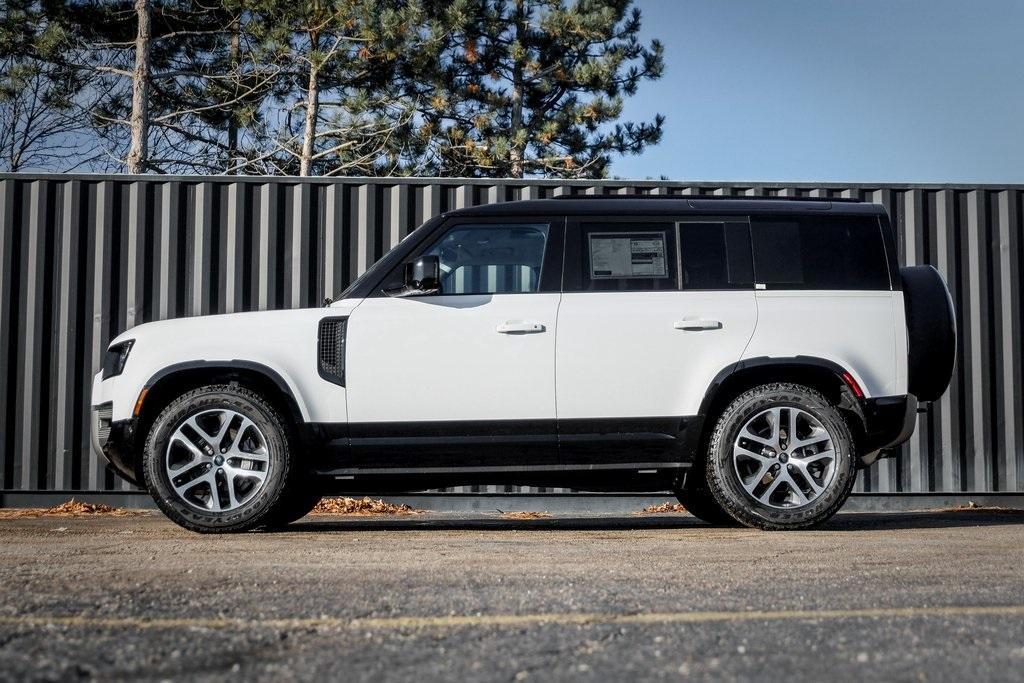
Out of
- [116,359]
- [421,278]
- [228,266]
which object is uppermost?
[228,266]

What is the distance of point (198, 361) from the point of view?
6.52 m

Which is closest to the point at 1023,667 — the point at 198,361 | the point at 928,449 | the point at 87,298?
the point at 198,361

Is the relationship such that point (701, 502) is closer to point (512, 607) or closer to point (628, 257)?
point (628, 257)

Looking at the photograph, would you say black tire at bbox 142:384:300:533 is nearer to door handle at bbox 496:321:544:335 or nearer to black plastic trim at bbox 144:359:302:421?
black plastic trim at bbox 144:359:302:421

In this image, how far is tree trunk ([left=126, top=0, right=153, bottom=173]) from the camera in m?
21.9

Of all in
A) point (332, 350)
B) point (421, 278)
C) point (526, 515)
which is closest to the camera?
point (421, 278)

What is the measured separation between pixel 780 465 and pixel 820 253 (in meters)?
1.26

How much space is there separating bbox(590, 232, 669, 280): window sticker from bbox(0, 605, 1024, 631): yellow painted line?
3.15m

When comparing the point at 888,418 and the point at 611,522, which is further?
the point at 611,522

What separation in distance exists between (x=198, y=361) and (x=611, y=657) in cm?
406

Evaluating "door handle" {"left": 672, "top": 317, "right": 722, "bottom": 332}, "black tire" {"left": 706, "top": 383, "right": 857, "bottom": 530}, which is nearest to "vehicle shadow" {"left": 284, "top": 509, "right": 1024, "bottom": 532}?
"black tire" {"left": 706, "top": 383, "right": 857, "bottom": 530}

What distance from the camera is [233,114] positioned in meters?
22.6

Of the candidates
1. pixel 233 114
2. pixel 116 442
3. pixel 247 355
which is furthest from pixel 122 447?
pixel 233 114

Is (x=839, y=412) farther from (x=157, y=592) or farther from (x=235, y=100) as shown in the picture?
(x=235, y=100)
